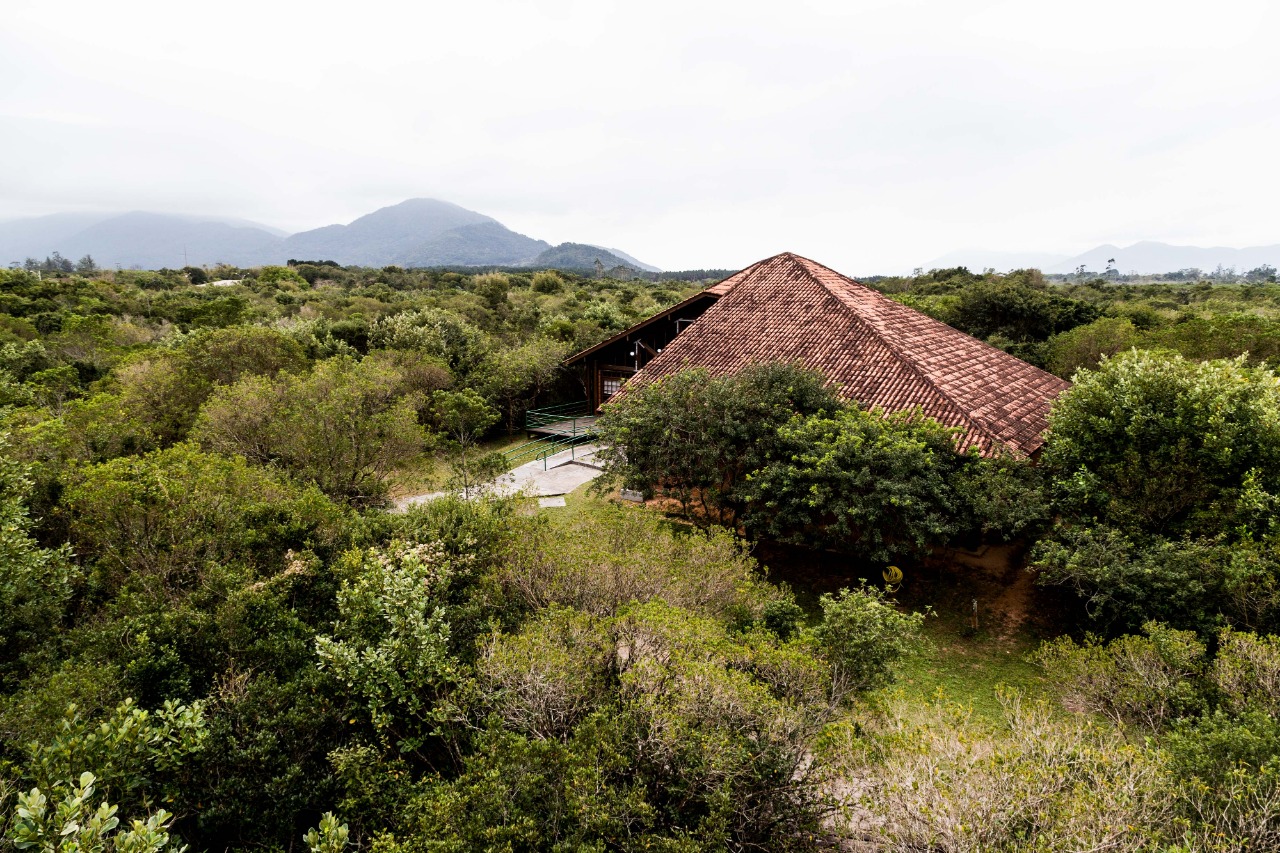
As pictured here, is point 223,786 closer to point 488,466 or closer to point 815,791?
point 815,791

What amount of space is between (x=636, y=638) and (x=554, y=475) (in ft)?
47.3

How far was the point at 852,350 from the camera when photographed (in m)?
18.4

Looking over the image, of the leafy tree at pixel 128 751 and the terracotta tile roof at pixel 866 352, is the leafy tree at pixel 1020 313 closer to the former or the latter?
the terracotta tile roof at pixel 866 352

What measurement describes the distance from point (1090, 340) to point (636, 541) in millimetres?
24786

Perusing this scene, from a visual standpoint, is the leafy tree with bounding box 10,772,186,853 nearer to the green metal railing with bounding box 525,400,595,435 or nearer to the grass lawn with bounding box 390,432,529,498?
the grass lawn with bounding box 390,432,529,498

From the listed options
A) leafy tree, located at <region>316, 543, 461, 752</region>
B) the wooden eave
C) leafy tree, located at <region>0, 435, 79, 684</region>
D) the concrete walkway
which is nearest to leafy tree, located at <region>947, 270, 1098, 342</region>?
the wooden eave

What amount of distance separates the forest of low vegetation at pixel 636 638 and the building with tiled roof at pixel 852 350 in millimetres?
1893

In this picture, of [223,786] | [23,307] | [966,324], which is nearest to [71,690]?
[223,786]

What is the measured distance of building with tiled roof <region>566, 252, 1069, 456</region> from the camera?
621 inches

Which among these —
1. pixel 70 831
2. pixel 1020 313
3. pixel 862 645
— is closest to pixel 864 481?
pixel 862 645

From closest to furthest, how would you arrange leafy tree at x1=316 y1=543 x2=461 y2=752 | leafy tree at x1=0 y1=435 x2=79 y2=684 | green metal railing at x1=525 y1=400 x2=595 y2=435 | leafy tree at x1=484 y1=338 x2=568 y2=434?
leafy tree at x1=316 y1=543 x2=461 y2=752 → leafy tree at x1=0 y1=435 x2=79 y2=684 → leafy tree at x1=484 y1=338 x2=568 y2=434 → green metal railing at x1=525 y1=400 x2=595 y2=435

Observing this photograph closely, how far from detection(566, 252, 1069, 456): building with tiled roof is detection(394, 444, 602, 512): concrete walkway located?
3.97 metres

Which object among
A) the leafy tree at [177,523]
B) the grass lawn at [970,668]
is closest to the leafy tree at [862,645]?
the grass lawn at [970,668]

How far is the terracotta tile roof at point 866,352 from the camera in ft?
51.5
